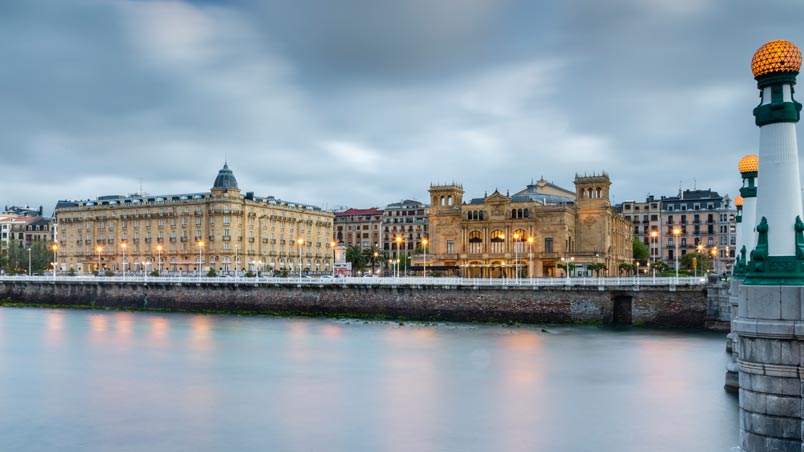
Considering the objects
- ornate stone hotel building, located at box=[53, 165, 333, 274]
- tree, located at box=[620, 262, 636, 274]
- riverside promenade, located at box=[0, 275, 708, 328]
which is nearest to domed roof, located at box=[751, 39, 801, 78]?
riverside promenade, located at box=[0, 275, 708, 328]

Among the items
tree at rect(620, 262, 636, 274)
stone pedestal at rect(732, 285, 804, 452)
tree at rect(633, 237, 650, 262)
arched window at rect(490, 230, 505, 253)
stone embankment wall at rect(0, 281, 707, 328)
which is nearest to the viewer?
stone pedestal at rect(732, 285, 804, 452)

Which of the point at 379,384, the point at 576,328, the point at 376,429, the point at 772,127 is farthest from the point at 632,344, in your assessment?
the point at 772,127

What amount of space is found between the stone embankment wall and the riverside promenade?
0.09 metres

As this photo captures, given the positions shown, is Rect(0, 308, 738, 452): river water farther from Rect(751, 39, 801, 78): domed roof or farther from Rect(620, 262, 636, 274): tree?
Rect(620, 262, 636, 274): tree

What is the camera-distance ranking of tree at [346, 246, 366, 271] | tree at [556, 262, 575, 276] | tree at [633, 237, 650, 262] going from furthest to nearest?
tree at [346, 246, 366, 271] < tree at [633, 237, 650, 262] < tree at [556, 262, 575, 276]

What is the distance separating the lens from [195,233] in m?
134

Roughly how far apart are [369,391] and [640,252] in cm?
11802

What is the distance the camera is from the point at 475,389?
3825 centimetres

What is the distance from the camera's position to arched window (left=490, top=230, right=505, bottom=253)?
354 ft

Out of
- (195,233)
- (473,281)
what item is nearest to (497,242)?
(473,281)

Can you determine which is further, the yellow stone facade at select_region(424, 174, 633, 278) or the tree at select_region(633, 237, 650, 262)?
the tree at select_region(633, 237, 650, 262)

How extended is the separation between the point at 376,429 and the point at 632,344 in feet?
93.7

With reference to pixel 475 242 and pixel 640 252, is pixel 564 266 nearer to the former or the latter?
pixel 475 242

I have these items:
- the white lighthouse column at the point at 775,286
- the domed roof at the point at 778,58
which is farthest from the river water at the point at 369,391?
the domed roof at the point at 778,58
